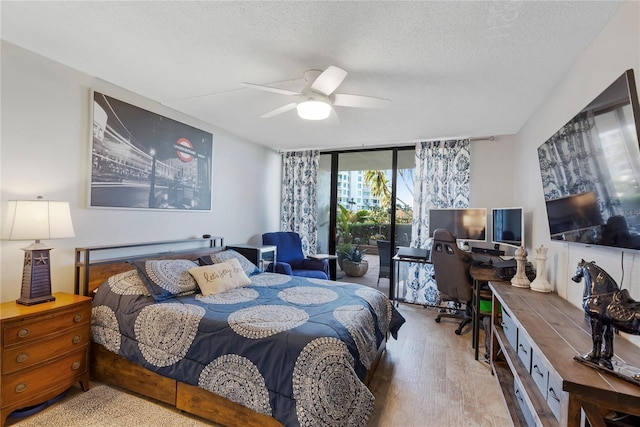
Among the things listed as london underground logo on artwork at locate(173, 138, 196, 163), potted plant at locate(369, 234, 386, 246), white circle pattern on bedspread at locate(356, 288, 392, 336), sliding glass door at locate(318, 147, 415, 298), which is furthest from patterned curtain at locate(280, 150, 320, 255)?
white circle pattern on bedspread at locate(356, 288, 392, 336)

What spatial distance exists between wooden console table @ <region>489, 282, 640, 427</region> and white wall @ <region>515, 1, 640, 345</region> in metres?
0.24

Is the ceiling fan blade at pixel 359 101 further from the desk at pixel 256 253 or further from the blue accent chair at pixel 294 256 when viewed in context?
the blue accent chair at pixel 294 256

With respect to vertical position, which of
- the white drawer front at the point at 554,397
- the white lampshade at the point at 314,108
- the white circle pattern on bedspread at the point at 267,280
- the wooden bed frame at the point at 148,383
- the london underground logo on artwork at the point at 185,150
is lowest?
the wooden bed frame at the point at 148,383

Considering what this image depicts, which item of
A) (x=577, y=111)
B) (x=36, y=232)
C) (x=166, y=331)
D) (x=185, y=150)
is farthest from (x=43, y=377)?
(x=577, y=111)

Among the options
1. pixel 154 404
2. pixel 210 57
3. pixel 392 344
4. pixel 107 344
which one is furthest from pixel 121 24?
pixel 392 344

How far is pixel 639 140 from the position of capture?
3.89 feet

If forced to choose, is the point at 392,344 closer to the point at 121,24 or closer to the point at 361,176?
the point at 361,176

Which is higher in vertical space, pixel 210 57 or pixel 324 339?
pixel 210 57

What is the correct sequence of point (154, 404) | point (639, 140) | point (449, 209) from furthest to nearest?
point (449, 209) < point (154, 404) < point (639, 140)

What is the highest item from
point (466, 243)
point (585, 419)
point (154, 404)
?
point (466, 243)

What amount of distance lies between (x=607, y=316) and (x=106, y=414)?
2.75 meters

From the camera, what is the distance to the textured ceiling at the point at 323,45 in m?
1.60

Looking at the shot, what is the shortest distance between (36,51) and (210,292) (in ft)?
7.30

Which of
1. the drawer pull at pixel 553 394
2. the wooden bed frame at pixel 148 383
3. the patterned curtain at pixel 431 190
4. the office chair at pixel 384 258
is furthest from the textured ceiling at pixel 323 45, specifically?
the office chair at pixel 384 258
